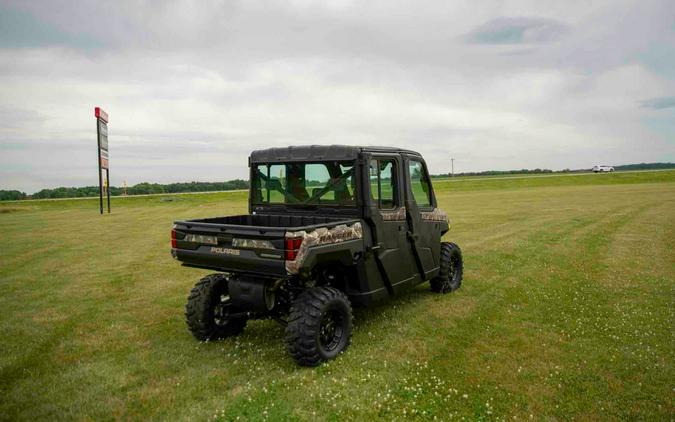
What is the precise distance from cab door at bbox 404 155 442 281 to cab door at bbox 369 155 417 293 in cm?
17

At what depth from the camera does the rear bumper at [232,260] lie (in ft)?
18.1

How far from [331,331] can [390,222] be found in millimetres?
1845

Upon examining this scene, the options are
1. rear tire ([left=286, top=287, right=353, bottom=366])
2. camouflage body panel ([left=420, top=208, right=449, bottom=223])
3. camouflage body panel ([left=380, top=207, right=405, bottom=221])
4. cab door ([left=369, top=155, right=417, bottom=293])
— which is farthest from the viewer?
camouflage body panel ([left=420, top=208, right=449, bottom=223])

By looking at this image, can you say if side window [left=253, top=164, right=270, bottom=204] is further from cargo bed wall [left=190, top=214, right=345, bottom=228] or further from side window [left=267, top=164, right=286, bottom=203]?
cargo bed wall [left=190, top=214, right=345, bottom=228]

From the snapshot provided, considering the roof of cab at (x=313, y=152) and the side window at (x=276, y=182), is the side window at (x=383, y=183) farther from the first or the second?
the side window at (x=276, y=182)

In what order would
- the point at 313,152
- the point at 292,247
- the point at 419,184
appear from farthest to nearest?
the point at 419,184
the point at 313,152
the point at 292,247

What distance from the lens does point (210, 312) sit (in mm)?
6645

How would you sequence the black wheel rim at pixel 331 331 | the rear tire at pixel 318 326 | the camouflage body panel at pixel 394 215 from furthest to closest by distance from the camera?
1. the camouflage body panel at pixel 394 215
2. the black wheel rim at pixel 331 331
3. the rear tire at pixel 318 326

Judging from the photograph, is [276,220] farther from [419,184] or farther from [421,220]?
[419,184]

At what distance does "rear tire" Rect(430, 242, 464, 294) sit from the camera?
896 centimetres

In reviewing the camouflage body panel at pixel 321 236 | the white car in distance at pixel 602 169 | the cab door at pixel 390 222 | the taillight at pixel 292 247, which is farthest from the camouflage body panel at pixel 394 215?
the white car in distance at pixel 602 169

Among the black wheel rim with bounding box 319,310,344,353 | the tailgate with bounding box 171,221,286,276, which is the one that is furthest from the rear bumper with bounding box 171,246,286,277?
the black wheel rim with bounding box 319,310,344,353

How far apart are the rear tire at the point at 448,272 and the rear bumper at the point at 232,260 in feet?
14.3

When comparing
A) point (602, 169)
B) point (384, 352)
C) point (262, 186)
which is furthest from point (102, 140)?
point (602, 169)
